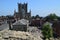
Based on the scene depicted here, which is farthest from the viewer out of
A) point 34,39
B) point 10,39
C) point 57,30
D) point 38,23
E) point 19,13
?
point 19,13

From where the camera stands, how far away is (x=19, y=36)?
8852 millimetres

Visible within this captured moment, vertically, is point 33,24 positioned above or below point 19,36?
below

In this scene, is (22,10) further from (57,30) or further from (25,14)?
(57,30)

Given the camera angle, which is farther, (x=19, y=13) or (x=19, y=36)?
(x=19, y=13)

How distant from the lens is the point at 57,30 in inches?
1893

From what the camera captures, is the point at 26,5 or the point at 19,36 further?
the point at 26,5

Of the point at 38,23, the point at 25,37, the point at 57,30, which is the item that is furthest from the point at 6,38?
the point at 38,23

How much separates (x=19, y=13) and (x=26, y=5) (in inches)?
411

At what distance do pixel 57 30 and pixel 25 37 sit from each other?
39.8 metres

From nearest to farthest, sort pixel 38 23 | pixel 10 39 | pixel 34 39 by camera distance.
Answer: pixel 10 39, pixel 34 39, pixel 38 23

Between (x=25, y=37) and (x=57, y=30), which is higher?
(x=25, y=37)

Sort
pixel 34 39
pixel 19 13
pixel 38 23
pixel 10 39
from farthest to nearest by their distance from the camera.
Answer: pixel 19 13 < pixel 38 23 < pixel 34 39 < pixel 10 39

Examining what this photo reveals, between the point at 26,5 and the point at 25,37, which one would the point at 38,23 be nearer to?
the point at 26,5

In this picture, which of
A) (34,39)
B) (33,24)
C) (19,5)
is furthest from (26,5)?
(34,39)
